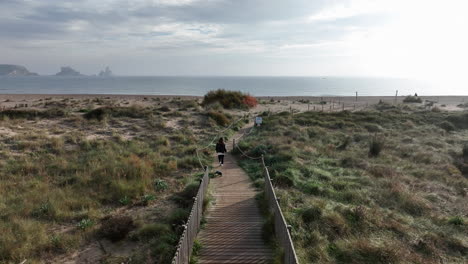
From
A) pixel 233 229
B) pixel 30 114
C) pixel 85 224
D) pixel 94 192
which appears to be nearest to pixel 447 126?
pixel 233 229

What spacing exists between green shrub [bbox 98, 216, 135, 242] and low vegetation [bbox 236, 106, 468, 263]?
482 centimetres

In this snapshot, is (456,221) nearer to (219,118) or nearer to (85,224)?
(85,224)

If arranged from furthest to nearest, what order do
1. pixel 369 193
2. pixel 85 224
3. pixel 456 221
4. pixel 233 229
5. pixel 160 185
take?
pixel 160 185 → pixel 369 193 → pixel 456 221 → pixel 85 224 → pixel 233 229

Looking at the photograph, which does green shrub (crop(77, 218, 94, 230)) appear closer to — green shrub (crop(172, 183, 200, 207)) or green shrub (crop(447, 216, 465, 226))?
green shrub (crop(172, 183, 200, 207))

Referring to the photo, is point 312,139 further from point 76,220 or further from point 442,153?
point 76,220

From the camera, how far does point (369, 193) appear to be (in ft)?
40.6

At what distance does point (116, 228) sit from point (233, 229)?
11.2 feet

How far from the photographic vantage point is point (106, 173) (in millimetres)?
13742

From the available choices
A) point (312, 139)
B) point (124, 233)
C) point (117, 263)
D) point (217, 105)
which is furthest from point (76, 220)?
point (217, 105)

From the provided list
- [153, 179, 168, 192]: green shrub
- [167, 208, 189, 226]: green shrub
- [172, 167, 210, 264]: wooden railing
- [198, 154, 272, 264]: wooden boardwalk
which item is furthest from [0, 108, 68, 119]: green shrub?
[172, 167, 210, 264]: wooden railing

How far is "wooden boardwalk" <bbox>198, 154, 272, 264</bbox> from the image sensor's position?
7328 mm

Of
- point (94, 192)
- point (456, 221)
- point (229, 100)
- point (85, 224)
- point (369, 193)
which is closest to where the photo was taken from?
point (85, 224)

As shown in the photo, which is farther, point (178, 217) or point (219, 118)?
point (219, 118)

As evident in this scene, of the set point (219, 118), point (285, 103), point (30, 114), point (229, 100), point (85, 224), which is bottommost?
point (85, 224)
